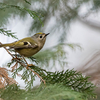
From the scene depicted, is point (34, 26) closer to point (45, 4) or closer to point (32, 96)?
point (45, 4)

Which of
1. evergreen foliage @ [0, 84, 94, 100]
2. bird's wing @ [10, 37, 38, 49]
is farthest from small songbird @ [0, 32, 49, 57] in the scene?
evergreen foliage @ [0, 84, 94, 100]

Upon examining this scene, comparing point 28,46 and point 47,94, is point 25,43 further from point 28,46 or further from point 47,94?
point 47,94

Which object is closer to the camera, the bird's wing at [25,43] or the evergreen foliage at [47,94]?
the evergreen foliage at [47,94]

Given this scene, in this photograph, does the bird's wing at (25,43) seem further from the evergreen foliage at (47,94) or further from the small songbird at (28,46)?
the evergreen foliage at (47,94)

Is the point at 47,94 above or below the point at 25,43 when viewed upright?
below

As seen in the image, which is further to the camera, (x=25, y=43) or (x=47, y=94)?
(x=25, y=43)

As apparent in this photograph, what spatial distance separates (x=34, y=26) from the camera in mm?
1367

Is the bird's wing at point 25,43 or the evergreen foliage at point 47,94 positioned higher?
the bird's wing at point 25,43

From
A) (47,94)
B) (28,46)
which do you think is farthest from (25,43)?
(47,94)

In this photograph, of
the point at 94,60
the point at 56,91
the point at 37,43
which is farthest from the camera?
the point at 94,60

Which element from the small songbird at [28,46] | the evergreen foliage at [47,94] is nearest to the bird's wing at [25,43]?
the small songbird at [28,46]

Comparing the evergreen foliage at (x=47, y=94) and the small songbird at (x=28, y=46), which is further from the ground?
the small songbird at (x=28, y=46)

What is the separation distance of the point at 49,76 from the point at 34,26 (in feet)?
3.11

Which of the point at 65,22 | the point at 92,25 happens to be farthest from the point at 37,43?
the point at 92,25
